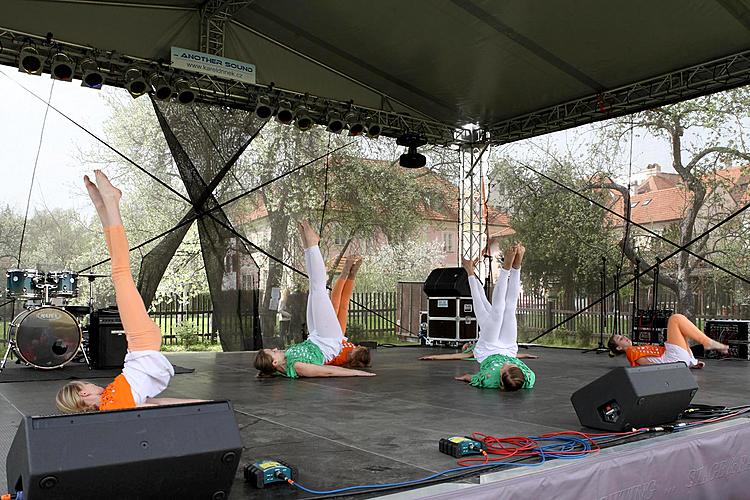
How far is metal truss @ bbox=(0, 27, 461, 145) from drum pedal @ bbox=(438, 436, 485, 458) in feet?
17.1

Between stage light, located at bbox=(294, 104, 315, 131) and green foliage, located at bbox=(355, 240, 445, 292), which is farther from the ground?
stage light, located at bbox=(294, 104, 315, 131)

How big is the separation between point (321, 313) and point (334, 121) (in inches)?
131

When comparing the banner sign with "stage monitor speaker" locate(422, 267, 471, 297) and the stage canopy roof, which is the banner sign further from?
"stage monitor speaker" locate(422, 267, 471, 297)

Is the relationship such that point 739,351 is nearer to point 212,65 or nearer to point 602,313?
point 602,313

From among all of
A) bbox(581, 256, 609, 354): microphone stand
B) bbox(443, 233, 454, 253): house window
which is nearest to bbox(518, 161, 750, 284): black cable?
bbox(581, 256, 609, 354): microphone stand

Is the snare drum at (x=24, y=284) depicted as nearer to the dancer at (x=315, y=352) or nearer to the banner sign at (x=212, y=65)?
the dancer at (x=315, y=352)

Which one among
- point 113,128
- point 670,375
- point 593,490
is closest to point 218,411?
point 593,490

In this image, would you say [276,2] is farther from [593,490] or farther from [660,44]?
[593,490]

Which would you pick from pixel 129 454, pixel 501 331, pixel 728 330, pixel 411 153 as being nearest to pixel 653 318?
pixel 728 330

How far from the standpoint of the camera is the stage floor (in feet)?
7.93

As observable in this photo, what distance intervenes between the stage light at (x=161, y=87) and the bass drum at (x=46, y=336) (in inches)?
95.4

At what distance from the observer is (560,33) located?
6164 mm

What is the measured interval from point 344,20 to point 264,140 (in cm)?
255

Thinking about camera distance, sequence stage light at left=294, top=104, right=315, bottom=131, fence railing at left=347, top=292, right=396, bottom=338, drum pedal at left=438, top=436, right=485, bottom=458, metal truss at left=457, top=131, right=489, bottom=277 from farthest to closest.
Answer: fence railing at left=347, top=292, right=396, bottom=338
metal truss at left=457, top=131, right=489, bottom=277
stage light at left=294, top=104, right=315, bottom=131
drum pedal at left=438, top=436, right=485, bottom=458
